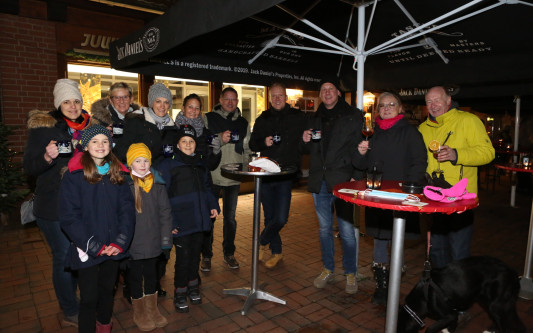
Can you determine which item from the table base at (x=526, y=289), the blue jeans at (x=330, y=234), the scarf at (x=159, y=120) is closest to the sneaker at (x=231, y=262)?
the blue jeans at (x=330, y=234)

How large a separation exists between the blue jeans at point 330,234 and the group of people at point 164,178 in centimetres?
1

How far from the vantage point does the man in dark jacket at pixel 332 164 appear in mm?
3928

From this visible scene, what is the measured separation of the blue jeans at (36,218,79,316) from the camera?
319 centimetres

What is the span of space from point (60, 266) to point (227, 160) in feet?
7.52

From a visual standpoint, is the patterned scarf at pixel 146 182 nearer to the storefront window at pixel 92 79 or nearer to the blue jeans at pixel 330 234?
the blue jeans at pixel 330 234

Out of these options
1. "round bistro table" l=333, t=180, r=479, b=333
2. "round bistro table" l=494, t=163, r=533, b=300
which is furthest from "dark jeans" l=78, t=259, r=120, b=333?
"round bistro table" l=494, t=163, r=533, b=300

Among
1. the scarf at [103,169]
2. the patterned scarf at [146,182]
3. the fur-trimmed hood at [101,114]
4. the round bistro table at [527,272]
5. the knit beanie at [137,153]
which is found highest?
the fur-trimmed hood at [101,114]

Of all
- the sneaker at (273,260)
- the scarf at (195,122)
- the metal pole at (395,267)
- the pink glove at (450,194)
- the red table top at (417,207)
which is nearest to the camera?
the red table top at (417,207)

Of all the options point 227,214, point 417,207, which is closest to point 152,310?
point 227,214

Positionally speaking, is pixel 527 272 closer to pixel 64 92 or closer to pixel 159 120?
pixel 159 120

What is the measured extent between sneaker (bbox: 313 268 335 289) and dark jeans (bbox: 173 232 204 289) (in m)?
1.47

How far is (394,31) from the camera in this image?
394 centimetres

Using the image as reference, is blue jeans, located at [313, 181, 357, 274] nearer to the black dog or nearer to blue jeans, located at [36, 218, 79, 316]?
the black dog

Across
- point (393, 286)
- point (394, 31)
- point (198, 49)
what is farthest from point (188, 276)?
point (394, 31)
